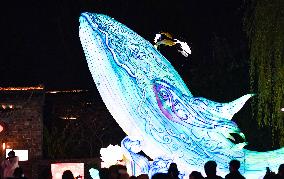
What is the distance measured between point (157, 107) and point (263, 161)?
2460 mm

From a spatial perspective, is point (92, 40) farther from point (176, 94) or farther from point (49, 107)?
point (49, 107)

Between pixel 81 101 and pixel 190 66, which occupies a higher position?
pixel 190 66

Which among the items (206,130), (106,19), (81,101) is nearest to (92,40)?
(106,19)

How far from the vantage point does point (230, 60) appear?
65.4 ft

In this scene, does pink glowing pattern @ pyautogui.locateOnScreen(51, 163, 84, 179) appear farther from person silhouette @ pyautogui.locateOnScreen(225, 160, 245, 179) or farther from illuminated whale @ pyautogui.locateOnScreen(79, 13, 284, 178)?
person silhouette @ pyautogui.locateOnScreen(225, 160, 245, 179)

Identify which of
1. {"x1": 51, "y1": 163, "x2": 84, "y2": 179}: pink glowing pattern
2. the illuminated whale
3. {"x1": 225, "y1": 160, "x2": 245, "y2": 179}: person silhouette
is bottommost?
{"x1": 225, "y1": 160, "x2": 245, "y2": 179}: person silhouette

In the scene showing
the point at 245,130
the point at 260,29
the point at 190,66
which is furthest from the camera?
the point at 190,66

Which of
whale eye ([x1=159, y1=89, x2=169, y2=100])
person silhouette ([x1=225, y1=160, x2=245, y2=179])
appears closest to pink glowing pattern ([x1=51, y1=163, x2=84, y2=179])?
whale eye ([x1=159, y1=89, x2=169, y2=100])

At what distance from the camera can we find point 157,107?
13.1 meters

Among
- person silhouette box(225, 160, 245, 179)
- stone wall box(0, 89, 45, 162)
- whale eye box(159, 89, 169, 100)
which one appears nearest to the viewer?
person silhouette box(225, 160, 245, 179)

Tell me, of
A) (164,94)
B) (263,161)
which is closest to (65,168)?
(164,94)

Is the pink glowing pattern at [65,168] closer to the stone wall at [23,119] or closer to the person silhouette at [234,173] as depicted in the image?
the stone wall at [23,119]

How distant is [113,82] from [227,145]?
271 cm

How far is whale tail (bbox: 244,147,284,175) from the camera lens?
41.7ft
